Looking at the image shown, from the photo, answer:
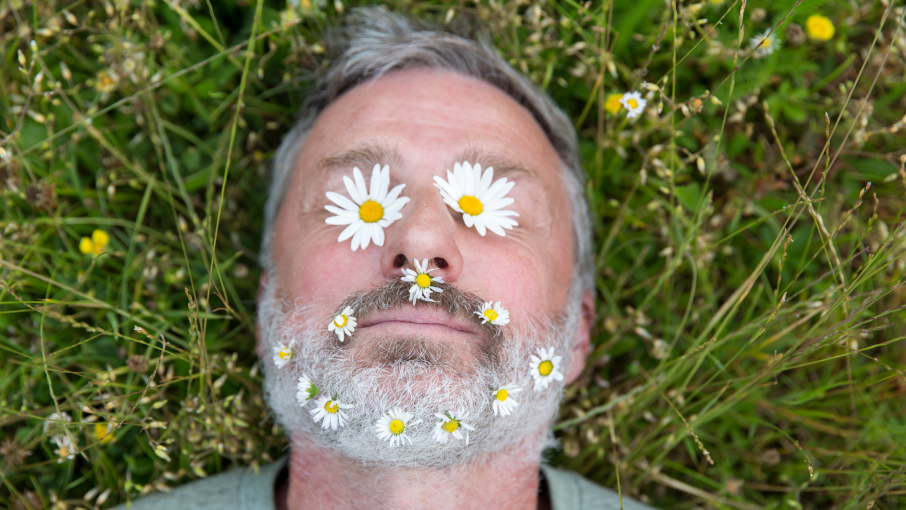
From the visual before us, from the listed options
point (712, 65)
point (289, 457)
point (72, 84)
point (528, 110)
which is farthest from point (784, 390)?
point (72, 84)


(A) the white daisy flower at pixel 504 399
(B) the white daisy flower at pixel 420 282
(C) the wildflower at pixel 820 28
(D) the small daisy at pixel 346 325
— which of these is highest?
(C) the wildflower at pixel 820 28

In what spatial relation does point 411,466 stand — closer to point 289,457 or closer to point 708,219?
point 289,457

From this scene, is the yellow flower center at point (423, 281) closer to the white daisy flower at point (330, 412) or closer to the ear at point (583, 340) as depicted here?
the white daisy flower at point (330, 412)

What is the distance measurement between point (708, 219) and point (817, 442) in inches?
52.5

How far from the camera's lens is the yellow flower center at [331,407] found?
209cm

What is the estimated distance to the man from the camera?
81.0 inches

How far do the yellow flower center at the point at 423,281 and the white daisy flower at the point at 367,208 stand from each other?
0.81ft

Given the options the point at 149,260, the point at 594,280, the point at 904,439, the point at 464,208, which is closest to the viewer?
the point at 464,208

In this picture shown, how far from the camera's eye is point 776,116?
10.4ft

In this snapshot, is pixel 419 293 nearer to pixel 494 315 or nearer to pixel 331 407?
pixel 494 315

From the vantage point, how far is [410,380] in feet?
6.61

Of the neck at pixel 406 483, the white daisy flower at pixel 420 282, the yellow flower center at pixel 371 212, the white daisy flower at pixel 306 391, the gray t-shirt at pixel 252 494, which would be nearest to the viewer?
the white daisy flower at pixel 420 282

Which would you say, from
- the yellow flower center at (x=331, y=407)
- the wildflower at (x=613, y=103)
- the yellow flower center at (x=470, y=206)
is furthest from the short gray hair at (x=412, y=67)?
the yellow flower center at (x=331, y=407)

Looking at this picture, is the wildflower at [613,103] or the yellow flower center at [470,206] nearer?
the yellow flower center at [470,206]
